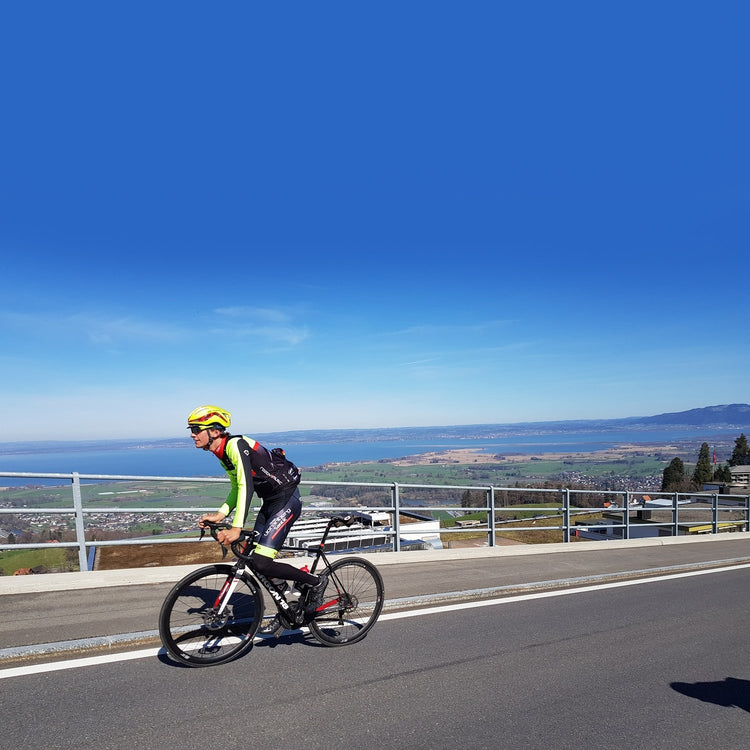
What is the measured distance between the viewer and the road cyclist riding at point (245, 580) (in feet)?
14.3

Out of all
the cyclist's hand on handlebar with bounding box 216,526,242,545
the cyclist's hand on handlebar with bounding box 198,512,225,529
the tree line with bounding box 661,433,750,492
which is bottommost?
the tree line with bounding box 661,433,750,492

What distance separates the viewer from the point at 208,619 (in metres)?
4.51

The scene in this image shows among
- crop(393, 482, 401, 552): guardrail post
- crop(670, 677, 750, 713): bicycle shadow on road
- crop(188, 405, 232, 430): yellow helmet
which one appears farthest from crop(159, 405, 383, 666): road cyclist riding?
crop(393, 482, 401, 552): guardrail post

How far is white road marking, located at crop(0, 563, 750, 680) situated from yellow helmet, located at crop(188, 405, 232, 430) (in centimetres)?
191

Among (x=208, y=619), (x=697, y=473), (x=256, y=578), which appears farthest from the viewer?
(x=697, y=473)

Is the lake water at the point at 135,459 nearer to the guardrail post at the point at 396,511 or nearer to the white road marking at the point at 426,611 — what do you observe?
the white road marking at the point at 426,611

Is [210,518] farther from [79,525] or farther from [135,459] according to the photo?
[135,459]

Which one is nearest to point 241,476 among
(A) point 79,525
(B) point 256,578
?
(B) point 256,578

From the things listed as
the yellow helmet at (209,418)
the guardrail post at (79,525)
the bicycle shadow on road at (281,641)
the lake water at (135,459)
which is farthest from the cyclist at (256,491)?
the guardrail post at (79,525)

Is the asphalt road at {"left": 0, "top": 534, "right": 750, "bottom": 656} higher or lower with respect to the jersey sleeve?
lower

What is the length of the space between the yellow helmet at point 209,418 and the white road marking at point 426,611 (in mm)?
1914

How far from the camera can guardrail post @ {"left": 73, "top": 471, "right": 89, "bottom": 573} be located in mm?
6859

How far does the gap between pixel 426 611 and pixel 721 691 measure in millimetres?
2819

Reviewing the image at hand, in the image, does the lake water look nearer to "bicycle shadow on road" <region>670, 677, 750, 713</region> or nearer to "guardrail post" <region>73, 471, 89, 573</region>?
"guardrail post" <region>73, 471, 89, 573</region>
